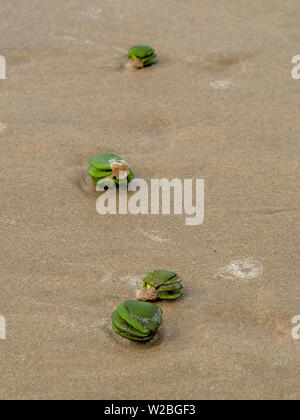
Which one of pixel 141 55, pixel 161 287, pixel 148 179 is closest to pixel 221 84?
pixel 141 55

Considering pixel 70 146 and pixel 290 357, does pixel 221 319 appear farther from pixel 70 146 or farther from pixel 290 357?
pixel 70 146

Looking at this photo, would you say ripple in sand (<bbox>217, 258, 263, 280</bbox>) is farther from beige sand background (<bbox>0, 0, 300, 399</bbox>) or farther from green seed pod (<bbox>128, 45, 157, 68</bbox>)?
green seed pod (<bbox>128, 45, 157, 68</bbox>)

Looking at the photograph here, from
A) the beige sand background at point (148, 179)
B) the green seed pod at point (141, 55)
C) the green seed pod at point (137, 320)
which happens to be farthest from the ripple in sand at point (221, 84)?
the green seed pod at point (137, 320)

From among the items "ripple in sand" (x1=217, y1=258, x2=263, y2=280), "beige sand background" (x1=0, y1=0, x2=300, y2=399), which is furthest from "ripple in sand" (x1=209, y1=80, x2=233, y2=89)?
"ripple in sand" (x1=217, y1=258, x2=263, y2=280)

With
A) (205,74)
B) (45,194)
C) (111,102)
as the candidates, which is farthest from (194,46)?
(45,194)

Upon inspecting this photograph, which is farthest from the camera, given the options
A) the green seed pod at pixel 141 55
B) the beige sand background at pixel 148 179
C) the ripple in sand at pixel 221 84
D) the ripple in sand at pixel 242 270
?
the green seed pod at pixel 141 55

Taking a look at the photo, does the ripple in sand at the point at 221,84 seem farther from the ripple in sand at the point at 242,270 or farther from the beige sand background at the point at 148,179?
the ripple in sand at the point at 242,270
